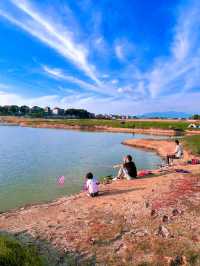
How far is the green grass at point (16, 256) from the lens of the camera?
6918 millimetres

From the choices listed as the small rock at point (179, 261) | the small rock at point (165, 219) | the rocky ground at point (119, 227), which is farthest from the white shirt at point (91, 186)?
the small rock at point (179, 261)

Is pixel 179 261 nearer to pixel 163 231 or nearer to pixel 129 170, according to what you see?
pixel 163 231

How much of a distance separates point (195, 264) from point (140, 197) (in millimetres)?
5873

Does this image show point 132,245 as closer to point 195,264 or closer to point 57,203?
point 195,264

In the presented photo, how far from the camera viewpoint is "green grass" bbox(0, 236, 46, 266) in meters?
6.92

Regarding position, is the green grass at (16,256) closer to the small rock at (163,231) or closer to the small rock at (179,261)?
the small rock at (179,261)

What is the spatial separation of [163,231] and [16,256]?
4.89m

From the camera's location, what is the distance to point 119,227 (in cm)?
1038

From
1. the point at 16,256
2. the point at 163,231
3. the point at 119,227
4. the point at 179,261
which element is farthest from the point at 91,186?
the point at 16,256

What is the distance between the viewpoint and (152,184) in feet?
53.9

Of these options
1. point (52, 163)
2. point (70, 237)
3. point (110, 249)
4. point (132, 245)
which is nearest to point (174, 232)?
point (132, 245)

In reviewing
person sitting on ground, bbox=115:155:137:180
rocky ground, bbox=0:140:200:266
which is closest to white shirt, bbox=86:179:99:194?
rocky ground, bbox=0:140:200:266

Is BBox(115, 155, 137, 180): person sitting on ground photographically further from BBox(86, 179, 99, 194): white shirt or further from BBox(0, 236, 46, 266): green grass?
BBox(0, 236, 46, 266): green grass

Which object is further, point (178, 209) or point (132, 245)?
point (178, 209)
